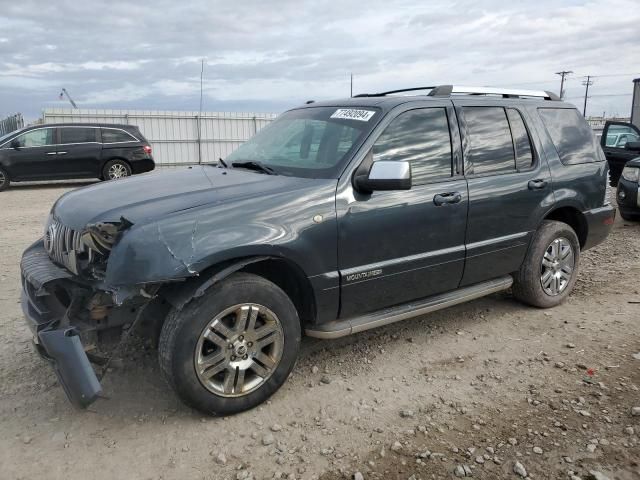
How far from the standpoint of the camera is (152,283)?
2777 millimetres

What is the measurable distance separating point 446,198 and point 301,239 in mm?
1227

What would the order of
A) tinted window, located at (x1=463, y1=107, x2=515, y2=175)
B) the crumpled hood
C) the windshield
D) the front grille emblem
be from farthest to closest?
tinted window, located at (x1=463, y1=107, x2=515, y2=175), the windshield, the front grille emblem, the crumpled hood

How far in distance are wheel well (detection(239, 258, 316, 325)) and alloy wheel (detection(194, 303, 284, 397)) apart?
0.95 ft

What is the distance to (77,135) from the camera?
1427 centimetres

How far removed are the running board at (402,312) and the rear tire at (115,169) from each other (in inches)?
487

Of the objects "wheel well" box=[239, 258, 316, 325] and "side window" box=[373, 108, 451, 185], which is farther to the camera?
"side window" box=[373, 108, 451, 185]

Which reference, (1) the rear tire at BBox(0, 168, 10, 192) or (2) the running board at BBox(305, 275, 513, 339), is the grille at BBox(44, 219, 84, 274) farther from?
(1) the rear tire at BBox(0, 168, 10, 192)

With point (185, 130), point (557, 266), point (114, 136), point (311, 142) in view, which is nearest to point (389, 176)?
point (311, 142)

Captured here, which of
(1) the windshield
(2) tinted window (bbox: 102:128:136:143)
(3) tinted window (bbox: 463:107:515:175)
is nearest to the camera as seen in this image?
(1) the windshield

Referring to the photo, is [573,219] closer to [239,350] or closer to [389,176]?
[389,176]

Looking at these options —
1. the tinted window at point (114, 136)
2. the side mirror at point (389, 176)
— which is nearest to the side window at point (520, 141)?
the side mirror at point (389, 176)

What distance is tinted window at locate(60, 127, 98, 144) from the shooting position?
1408cm

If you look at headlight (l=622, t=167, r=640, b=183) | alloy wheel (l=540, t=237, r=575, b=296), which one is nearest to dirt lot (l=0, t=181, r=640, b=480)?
alloy wheel (l=540, t=237, r=575, b=296)

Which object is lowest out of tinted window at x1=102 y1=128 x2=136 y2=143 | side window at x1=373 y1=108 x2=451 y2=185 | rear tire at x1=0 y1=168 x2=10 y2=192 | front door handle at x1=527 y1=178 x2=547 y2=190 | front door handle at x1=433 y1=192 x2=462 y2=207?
rear tire at x1=0 y1=168 x2=10 y2=192
